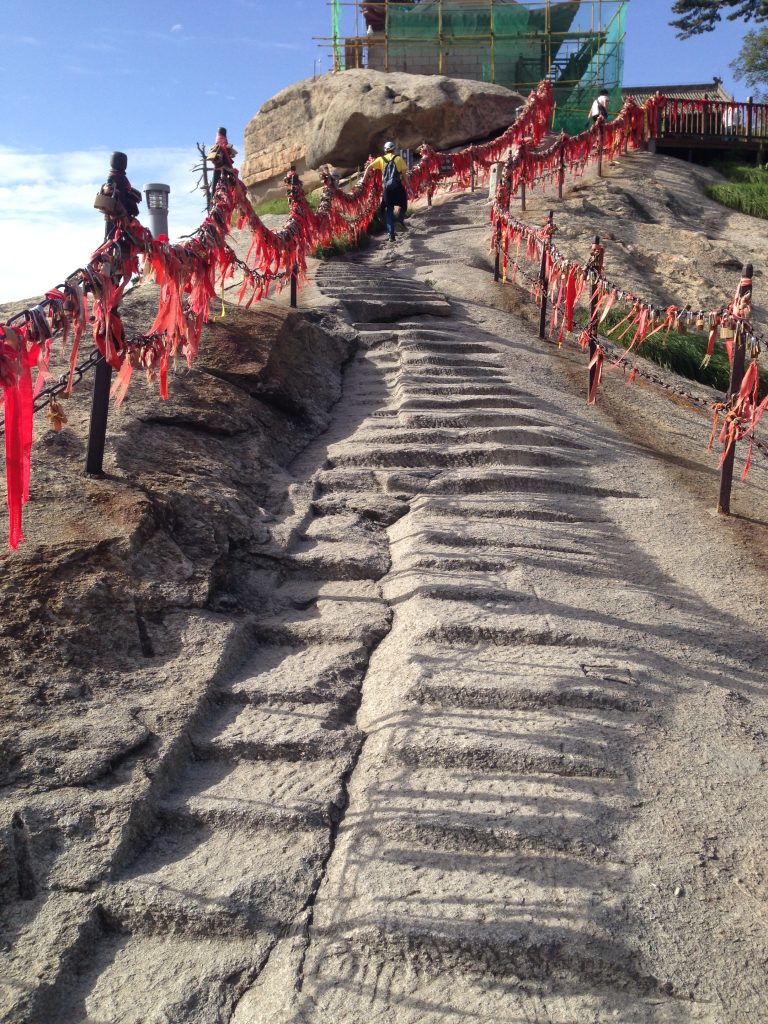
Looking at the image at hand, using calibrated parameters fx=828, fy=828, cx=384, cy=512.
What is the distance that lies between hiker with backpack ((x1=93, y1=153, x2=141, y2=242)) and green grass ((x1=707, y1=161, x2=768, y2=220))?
13.5 m

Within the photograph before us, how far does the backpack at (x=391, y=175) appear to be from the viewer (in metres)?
12.1

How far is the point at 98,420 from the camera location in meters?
3.79

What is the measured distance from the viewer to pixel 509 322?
8.29 m

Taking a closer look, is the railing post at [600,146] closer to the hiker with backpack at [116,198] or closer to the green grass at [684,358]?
the green grass at [684,358]

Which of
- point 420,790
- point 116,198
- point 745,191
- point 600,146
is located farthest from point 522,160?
point 420,790

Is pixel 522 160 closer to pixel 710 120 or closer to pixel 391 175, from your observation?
pixel 391 175

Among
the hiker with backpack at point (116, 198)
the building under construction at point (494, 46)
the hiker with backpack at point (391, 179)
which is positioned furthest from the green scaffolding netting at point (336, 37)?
the hiker with backpack at point (116, 198)

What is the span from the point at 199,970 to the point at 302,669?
4.28 feet

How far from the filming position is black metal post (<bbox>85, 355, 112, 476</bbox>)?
12.4 feet

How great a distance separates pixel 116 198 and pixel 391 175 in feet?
30.8

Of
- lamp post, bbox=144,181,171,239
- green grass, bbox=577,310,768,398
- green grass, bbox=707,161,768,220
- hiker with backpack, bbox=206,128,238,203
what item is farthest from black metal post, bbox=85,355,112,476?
green grass, bbox=707,161,768,220

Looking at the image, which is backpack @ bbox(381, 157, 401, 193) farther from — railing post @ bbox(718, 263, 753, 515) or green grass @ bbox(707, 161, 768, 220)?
railing post @ bbox(718, 263, 753, 515)

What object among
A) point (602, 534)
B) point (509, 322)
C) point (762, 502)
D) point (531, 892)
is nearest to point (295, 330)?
point (509, 322)

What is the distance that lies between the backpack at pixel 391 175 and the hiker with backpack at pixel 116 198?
356 inches
